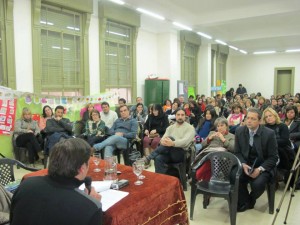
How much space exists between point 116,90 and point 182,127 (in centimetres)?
406

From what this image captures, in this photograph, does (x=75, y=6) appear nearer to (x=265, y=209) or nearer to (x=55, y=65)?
(x=55, y=65)

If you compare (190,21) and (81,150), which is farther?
(190,21)

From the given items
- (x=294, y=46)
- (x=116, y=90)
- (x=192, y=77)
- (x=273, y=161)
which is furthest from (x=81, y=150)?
(x=294, y=46)

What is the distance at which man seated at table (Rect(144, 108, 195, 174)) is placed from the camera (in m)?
3.69

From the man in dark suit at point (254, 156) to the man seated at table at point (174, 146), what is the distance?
0.72m

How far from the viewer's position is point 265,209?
321cm

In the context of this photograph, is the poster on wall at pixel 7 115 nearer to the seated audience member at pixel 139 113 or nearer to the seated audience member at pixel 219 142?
the seated audience member at pixel 139 113

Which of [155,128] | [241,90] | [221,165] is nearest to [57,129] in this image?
[155,128]

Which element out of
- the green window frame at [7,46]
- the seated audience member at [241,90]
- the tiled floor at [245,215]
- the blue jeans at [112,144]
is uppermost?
the green window frame at [7,46]

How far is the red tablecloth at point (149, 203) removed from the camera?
5.42ft

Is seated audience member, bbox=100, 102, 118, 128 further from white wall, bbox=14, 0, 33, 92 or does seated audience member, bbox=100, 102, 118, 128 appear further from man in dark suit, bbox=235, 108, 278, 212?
man in dark suit, bbox=235, 108, 278, 212

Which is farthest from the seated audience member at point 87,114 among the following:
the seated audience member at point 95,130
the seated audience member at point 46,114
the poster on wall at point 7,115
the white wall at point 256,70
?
the white wall at point 256,70

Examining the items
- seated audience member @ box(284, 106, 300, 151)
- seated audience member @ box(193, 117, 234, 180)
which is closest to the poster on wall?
seated audience member @ box(193, 117, 234, 180)

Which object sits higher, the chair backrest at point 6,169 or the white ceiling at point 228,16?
the white ceiling at point 228,16
